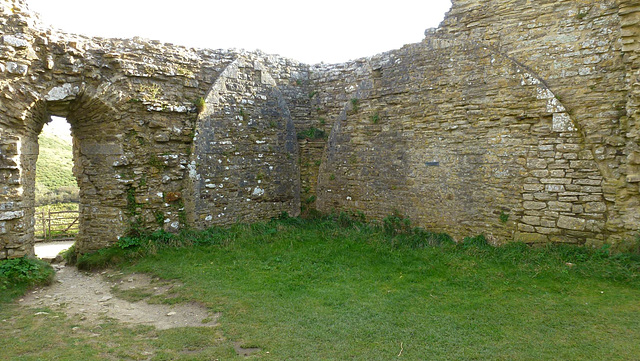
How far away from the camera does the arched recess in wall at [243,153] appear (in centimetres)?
880

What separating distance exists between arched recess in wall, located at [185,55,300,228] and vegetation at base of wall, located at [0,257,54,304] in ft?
9.30

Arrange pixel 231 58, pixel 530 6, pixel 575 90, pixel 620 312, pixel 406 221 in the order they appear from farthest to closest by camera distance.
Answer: pixel 231 58, pixel 406 221, pixel 530 6, pixel 575 90, pixel 620 312

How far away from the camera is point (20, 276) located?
6305 millimetres

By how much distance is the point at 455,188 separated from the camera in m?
7.95

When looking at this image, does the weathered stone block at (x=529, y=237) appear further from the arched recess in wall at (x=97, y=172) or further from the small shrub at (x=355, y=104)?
the arched recess in wall at (x=97, y=172)

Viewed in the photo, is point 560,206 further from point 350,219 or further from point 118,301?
point 118,301

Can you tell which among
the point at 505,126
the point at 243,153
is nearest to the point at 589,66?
the point at 505,126

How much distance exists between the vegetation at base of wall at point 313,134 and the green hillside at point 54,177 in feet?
45.8

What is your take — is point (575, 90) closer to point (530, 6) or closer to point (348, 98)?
point (530, 6)

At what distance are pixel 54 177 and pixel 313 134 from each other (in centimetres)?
1548

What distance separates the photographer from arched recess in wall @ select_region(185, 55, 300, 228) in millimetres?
8805

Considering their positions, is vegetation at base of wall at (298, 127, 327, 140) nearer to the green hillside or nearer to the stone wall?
the stone wall

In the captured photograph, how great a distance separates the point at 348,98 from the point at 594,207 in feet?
19.1

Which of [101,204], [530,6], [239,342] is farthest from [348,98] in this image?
[239,342]
